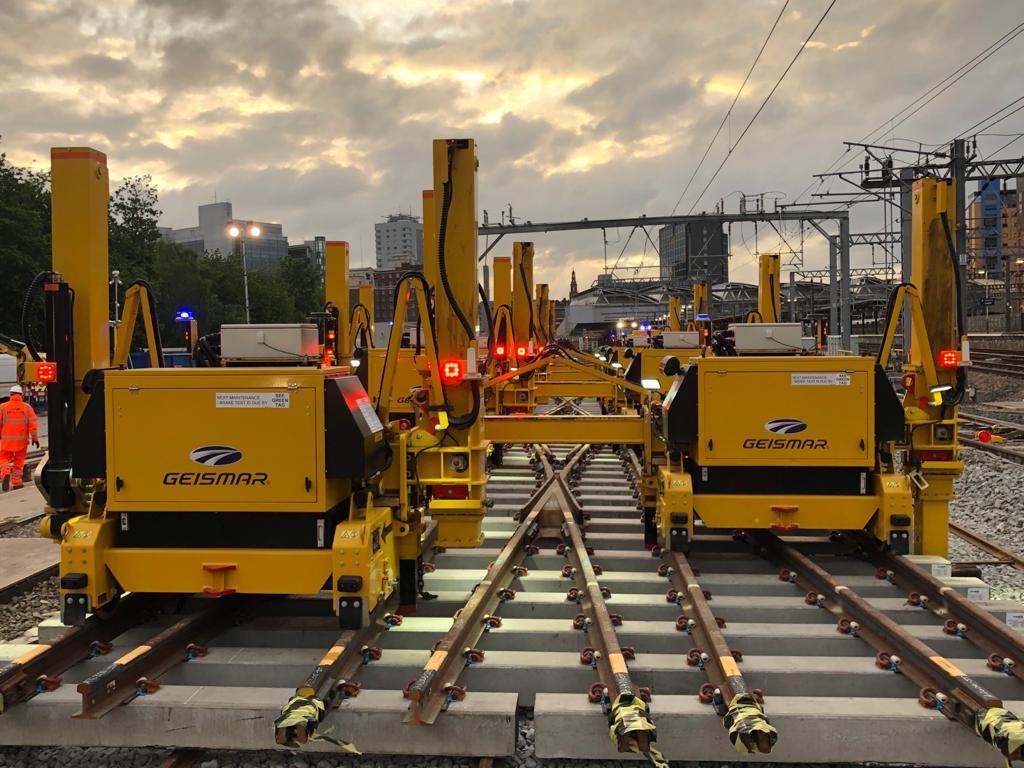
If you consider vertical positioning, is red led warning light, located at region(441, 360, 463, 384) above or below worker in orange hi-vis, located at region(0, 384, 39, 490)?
above

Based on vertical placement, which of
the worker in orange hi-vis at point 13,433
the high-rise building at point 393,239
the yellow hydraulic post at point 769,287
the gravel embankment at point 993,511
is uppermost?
the high-rise building at point 393,239

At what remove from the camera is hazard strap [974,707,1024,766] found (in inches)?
143

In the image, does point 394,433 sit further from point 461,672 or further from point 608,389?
point 608,389

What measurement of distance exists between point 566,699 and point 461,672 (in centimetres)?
75

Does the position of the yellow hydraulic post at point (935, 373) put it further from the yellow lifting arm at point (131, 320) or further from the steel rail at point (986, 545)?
the yellow lifting arm at point (131, 320)

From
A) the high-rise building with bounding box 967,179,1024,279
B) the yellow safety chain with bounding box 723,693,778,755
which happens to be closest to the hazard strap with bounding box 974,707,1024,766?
the yellow safety chain with bounding box 723,693,778,755

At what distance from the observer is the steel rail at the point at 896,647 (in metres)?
4.06

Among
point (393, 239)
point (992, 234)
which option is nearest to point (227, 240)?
point (393, 239)

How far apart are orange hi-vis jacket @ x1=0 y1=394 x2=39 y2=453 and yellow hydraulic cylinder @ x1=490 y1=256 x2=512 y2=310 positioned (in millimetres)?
9602

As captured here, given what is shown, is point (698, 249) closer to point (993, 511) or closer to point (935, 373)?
point (993, 511)

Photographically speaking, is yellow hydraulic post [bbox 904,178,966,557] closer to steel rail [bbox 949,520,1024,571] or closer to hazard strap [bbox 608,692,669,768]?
steel rail [bbox 949,520,1024,571]

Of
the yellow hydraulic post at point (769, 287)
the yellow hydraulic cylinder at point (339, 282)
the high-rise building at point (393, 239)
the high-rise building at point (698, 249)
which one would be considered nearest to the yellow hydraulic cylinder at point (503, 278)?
the yellow hydraulic cylinder at point (339, 282)

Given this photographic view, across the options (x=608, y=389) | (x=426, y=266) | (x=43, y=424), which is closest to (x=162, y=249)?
(x=43, y=424)

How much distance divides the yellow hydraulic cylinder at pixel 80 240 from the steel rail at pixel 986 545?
9.00 meters
